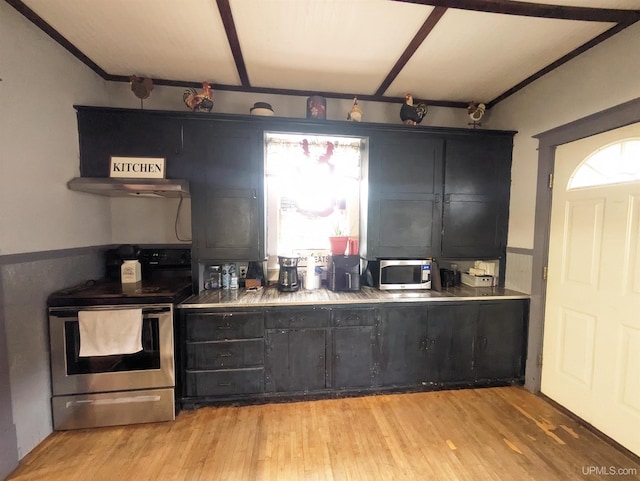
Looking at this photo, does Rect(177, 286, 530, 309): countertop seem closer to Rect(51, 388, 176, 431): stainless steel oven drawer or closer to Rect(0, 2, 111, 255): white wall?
Rect(51, 388, 176, 431): stainless steel oven drawer

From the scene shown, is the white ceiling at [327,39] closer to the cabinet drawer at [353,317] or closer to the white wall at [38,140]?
the white wall at [38,140]

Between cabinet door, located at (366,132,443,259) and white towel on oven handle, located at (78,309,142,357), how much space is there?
193 centimetres

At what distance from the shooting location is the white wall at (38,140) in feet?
5.22

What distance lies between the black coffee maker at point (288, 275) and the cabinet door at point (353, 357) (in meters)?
0.53

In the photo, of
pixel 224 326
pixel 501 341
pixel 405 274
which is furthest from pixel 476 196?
pixel 224 326

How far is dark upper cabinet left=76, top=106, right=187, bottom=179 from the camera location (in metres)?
2.16

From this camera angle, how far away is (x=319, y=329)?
2225mm

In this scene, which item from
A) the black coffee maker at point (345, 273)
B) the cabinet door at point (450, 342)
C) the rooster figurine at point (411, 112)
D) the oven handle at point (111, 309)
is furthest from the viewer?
the rooster figurine at point (411, 112)

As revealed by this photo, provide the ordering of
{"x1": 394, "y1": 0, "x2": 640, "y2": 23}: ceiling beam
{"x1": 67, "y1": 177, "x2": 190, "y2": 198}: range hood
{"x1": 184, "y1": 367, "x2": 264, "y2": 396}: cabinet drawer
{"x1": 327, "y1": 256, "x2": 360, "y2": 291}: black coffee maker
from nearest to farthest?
1. {"x1": 394, "y1": 0, "x2": 640, "y2": 23}: ceiling beam
2. {"x1": 67, "y1": 177, "x2": 190, "y2": 198}: range hood
3. {"x1": 184, "y1": 367, "x2": 264, "y2": 396}: cabinet drawer
4. {"x1": 327, "y1": 256, "x2": 360, "y2": 291}: black coffee maker

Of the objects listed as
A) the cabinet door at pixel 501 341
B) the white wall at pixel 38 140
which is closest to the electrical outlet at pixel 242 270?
the white wall at pixel 38 140

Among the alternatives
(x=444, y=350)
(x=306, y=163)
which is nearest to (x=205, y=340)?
(x=306, y=163)

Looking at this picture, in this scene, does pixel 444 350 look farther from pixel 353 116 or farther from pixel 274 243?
pixel 353 116

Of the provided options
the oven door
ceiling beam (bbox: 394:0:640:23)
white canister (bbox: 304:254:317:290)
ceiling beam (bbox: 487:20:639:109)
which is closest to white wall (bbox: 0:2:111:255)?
the oven door

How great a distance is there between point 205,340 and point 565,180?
307 centimetres
